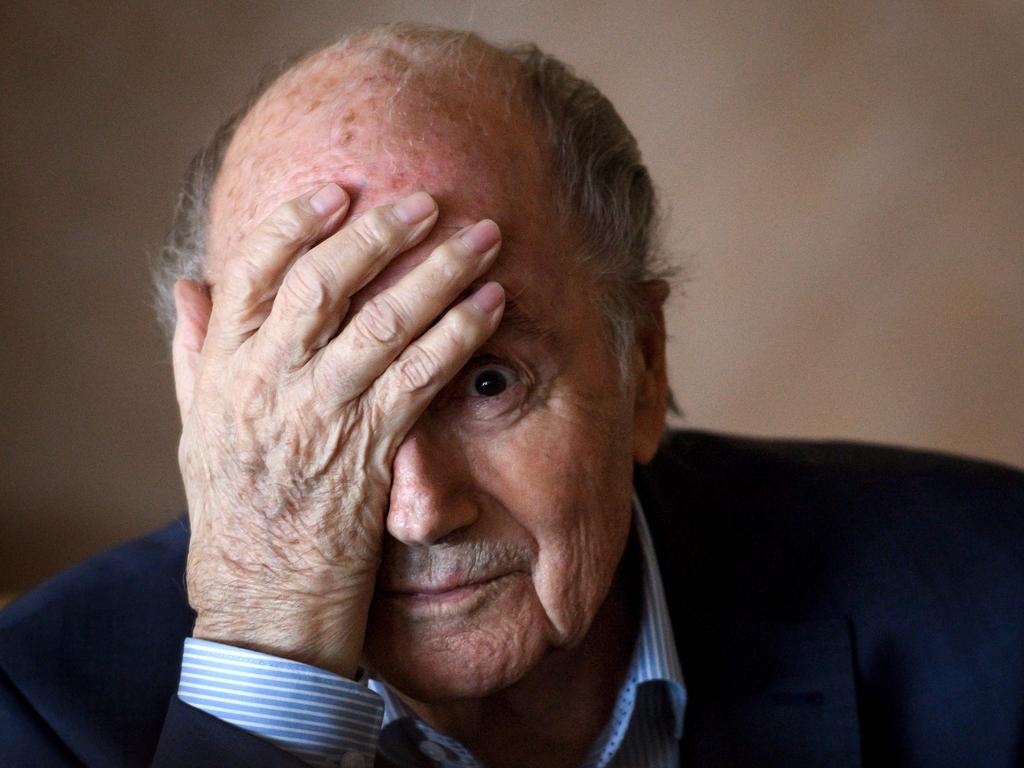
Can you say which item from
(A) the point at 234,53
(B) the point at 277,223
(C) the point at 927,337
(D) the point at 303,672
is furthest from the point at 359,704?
(C) the point at 927,337

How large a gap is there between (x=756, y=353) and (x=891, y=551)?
66.5 inches

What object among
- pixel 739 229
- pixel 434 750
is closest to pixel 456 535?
pixel 434 750

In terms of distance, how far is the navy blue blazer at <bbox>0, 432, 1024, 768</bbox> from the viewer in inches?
56.7

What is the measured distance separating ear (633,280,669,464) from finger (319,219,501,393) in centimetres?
41

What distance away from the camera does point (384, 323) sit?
3.72 feet

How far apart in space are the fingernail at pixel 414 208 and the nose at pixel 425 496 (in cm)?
23

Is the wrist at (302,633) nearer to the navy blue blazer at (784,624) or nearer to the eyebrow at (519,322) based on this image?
the navy blue blazer at (784,624)

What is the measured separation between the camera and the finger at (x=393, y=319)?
1134 millimetres

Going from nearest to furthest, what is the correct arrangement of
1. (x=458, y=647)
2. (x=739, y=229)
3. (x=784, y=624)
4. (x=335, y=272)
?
(x=335, y=272) < (x=458, y=647) < (x=784, y=624) < (x=739, y=229)

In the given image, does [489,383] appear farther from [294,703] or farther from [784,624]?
[784,624]

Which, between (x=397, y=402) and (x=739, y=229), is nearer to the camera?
(x=397, y=402)

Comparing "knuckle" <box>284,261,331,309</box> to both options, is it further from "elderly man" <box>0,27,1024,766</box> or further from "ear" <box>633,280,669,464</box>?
"ear" <box>633,280,669,464</box>

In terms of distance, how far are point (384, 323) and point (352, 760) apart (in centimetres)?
51

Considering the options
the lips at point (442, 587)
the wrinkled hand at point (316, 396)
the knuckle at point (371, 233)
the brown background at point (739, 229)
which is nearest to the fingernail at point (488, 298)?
the wrinkled hand at point (316, 396)
